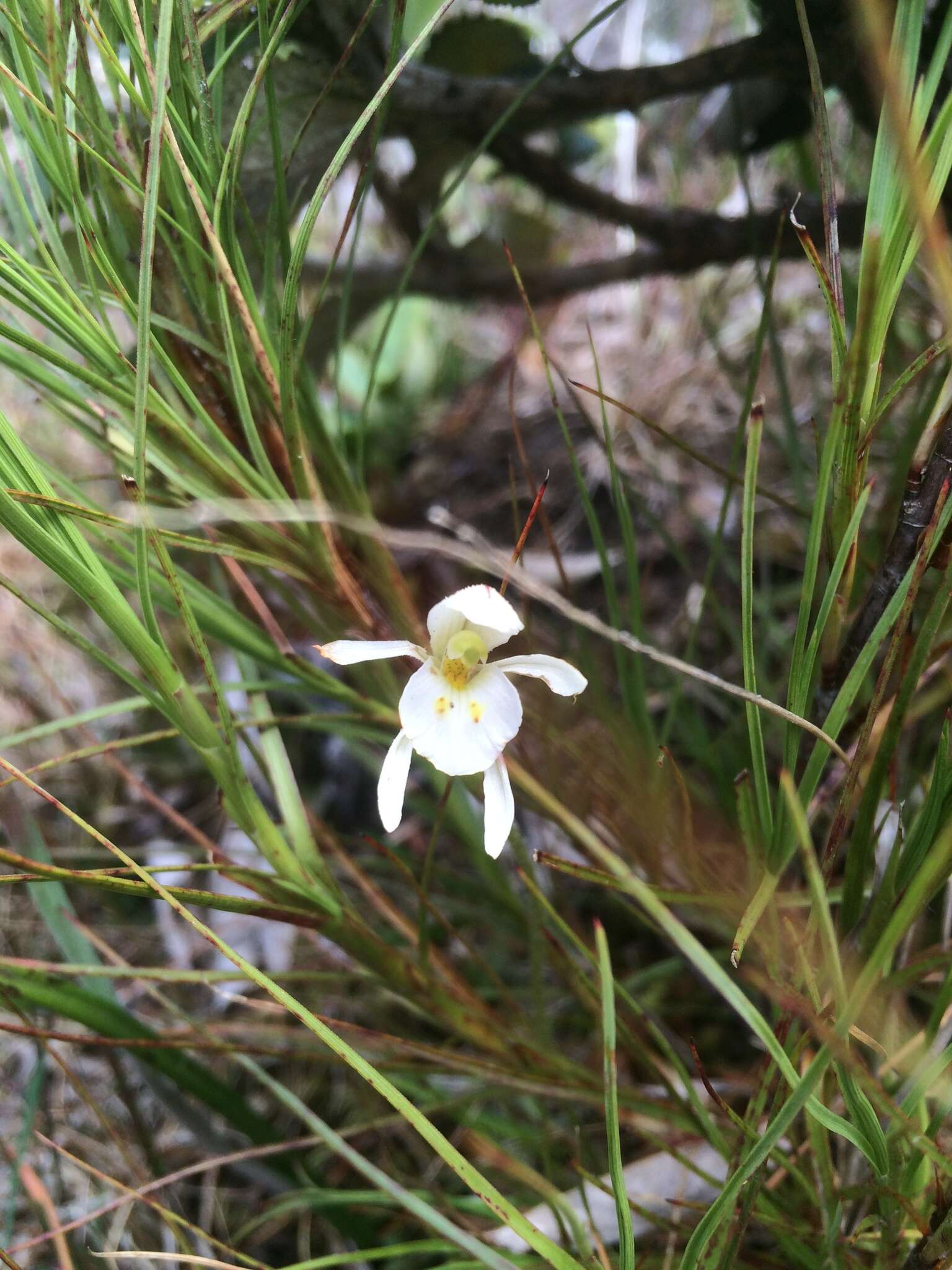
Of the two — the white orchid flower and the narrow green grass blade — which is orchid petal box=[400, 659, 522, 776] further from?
the narrow green grass blade

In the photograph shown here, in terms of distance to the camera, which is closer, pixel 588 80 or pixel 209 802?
pixel 588 80

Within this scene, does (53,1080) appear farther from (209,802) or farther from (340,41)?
(340,41)

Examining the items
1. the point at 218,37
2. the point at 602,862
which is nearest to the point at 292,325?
the point at 218,37

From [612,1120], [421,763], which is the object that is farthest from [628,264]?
[612,1120]

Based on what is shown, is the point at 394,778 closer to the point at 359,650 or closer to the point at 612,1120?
the point at 359,650

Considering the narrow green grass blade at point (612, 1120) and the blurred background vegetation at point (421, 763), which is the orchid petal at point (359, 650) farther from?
the narrow green grass blade at point (612, 1120)

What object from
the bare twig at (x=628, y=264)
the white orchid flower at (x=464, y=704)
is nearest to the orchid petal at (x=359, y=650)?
the white orchid flower at (x=464, y=704)
